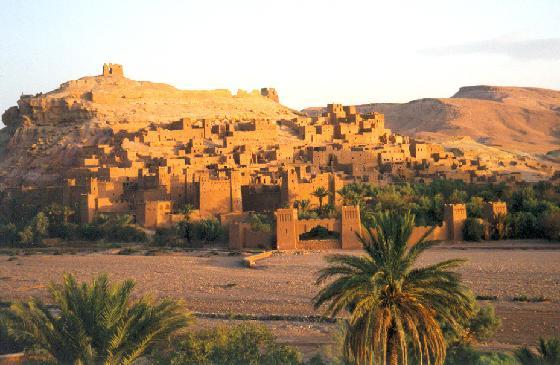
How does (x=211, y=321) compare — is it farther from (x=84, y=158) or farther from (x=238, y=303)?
(x=84, y=158)

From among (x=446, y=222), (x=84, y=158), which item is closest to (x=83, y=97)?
(x=84, y=158)

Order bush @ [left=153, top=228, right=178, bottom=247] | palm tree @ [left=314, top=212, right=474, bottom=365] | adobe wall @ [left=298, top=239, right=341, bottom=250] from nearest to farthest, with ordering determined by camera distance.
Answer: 1. palm tree @ [left=314, top=212, right=474, bottom=365]
2. adobe wall @ [left=298, top=239, right=341, bottom=250]
3. bush @ [left=153, top=228, right=178, bottom=247]

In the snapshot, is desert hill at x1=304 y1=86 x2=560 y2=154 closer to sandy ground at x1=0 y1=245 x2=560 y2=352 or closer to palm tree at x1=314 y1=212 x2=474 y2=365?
sandy ground at x1=0 y1=245 x2=560 y2=352

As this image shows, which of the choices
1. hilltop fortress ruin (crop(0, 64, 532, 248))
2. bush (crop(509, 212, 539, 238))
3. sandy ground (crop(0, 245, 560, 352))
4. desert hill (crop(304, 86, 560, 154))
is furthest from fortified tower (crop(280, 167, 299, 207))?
desert hill (crop(304, 86, 560, 154))

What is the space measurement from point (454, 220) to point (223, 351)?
18.2 metres

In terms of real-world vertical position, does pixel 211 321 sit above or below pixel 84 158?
below

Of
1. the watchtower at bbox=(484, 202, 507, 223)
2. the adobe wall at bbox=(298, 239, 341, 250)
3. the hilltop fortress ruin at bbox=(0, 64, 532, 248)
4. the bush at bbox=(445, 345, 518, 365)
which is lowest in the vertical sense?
the bush at bbox=(445, 345, 518, 365)

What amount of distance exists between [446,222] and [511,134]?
81403 mm

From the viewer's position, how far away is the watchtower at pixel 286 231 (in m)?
30.3

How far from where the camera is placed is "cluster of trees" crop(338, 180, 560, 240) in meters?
31.3

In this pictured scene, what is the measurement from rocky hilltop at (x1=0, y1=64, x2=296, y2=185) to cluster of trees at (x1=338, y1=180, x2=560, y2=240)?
17.6 metres

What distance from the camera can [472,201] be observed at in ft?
113

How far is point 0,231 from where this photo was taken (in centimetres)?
3866

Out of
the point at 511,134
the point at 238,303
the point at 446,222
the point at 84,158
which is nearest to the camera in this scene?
the point at 238,303
